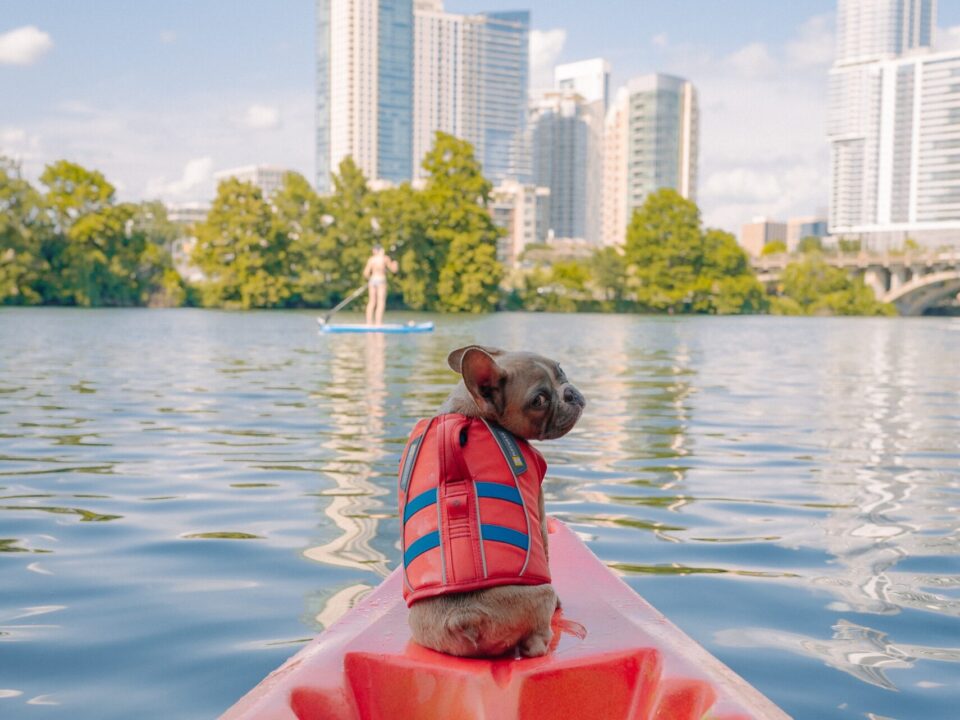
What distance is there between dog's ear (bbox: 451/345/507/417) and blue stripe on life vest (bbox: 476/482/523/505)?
18 cm

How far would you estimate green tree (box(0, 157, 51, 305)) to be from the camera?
159ft

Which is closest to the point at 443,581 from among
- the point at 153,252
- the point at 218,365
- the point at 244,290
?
the point at 218,365

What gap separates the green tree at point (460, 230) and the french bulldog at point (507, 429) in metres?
51.1

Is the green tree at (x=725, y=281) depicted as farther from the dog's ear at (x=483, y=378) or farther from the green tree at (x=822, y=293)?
the dog's ear at (x=483, y=378)

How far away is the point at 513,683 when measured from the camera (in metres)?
2.19

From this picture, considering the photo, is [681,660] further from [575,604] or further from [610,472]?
[610,472]

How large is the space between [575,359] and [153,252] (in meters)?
41.5

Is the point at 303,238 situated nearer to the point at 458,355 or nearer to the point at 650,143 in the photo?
the point at 458,355

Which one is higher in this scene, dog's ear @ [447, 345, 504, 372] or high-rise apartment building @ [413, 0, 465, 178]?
high-rise apartment building @ [413, 0, 465, 178]

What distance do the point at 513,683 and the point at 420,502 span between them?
21.5 inches

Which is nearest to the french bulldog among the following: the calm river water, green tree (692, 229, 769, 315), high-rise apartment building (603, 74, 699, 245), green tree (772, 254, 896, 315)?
the calm river water

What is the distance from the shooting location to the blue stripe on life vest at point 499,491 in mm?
2498

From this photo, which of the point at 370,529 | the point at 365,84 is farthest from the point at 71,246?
the point at 365,84

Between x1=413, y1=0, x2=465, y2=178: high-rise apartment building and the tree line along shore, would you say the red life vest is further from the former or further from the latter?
x1=413, y1=0, x2=465, y2=178: high-rise apartment building
